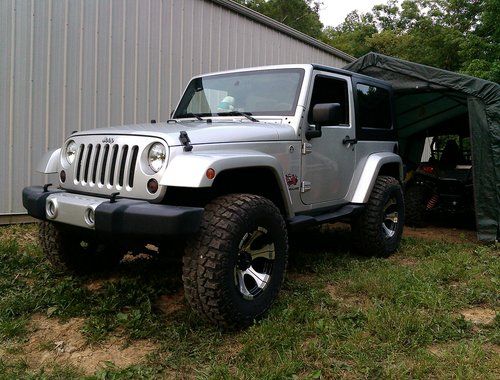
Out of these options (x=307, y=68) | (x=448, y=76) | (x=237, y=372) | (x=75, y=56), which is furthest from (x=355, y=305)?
(x=75, y=56)

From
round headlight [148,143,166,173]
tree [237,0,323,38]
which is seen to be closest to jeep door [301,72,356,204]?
round headlight [148,143,166,173]

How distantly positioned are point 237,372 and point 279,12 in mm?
34584

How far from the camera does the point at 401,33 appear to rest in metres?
30.8

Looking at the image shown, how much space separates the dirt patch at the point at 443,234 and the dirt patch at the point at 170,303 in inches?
158

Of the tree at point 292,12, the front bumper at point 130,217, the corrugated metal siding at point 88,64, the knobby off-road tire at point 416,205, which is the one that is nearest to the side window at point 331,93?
the front bumper at point 130,217

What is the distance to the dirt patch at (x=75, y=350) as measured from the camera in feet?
8.34

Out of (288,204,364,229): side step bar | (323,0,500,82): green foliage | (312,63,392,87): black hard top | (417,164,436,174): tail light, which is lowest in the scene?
(288,204,364,229): side step bar

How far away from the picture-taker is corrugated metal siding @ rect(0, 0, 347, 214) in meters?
5.56

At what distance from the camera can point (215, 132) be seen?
294 centimetres

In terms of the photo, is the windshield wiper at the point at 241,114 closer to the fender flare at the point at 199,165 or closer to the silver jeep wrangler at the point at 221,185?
the silver jeep wrangler at the point at 221,185

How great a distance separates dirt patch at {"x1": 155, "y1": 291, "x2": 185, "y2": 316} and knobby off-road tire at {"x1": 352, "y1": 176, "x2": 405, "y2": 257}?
2044 mm

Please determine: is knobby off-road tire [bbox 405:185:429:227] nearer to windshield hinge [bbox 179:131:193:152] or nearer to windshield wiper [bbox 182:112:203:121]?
windshield wiper [bbox 182:112:203:121]

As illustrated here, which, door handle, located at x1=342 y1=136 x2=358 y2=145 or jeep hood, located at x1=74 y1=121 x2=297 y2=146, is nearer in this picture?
jeep hood, located at x1=74 y1=121 x2=297 y2=146

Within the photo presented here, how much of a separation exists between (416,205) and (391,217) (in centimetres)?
235
